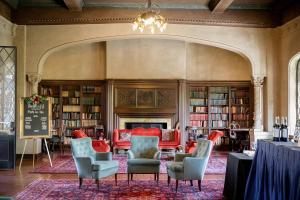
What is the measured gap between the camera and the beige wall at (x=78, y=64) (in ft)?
43.2

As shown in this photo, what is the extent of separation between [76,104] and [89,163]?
22.4 feet

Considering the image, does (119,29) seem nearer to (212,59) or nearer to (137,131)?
(137,131)

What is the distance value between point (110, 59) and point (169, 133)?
11.3 ft

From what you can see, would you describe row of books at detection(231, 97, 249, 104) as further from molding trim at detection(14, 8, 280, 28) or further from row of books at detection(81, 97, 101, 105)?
row of books at detection(81, 97, 101, 105)

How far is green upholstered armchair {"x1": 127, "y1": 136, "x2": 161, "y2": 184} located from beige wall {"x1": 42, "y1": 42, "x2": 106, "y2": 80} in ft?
18.6

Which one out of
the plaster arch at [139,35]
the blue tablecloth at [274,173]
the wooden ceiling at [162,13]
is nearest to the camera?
the blue tablecloth at [274,173]

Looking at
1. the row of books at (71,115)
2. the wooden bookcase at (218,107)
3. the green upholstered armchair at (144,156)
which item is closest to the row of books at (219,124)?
the wooden bookcase at (218,107)

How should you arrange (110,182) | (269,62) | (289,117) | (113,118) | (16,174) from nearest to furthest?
1. (110,182)
2. (16,174)
3. (289,117)
4. (269,62)
5. (113,118)

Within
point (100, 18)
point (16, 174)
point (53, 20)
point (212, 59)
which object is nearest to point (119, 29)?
point (100, 18)

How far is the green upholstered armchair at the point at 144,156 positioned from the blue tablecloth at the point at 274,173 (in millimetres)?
2393

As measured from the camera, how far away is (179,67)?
42.3 feet

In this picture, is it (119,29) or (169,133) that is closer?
(119,29)

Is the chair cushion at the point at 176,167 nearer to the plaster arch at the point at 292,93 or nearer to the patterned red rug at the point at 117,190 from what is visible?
the patterned red rug at the point at 117,190

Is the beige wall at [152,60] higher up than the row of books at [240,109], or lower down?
higher up
